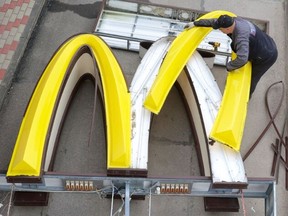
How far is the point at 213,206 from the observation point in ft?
15.9

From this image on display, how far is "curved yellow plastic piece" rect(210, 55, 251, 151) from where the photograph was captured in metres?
4.43

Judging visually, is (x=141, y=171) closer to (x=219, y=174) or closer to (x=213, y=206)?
(x=219, y=174)

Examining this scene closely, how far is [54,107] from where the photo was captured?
4.59 meters

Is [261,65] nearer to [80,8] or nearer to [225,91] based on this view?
[225,91]

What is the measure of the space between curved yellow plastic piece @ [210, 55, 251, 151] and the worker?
0.16 m

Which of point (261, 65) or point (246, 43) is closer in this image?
point (246, 43)

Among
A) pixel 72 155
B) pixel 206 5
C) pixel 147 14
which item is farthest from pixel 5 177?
pixel 206 5

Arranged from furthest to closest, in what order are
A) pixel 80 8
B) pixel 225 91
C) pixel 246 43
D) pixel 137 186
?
pixel 80 8 < pixel 225 91 < pixel 246 43 < pixel 137 186

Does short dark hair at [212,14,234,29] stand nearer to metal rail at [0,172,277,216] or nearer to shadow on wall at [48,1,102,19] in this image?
metal rail at [0,172,277,216]

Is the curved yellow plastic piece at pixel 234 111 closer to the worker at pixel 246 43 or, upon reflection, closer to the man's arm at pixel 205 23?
the worker at pixel 246 43

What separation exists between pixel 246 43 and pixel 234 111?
33.4 inches

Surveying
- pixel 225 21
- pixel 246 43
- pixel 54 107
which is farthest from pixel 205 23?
pixel 54 107

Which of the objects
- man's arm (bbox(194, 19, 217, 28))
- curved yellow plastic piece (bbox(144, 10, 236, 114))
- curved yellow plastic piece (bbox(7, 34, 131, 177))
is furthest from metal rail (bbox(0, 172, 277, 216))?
man's arm (bbox(194, 19, 217, 28))

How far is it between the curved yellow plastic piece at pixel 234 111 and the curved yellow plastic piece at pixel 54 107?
1.09 metres
